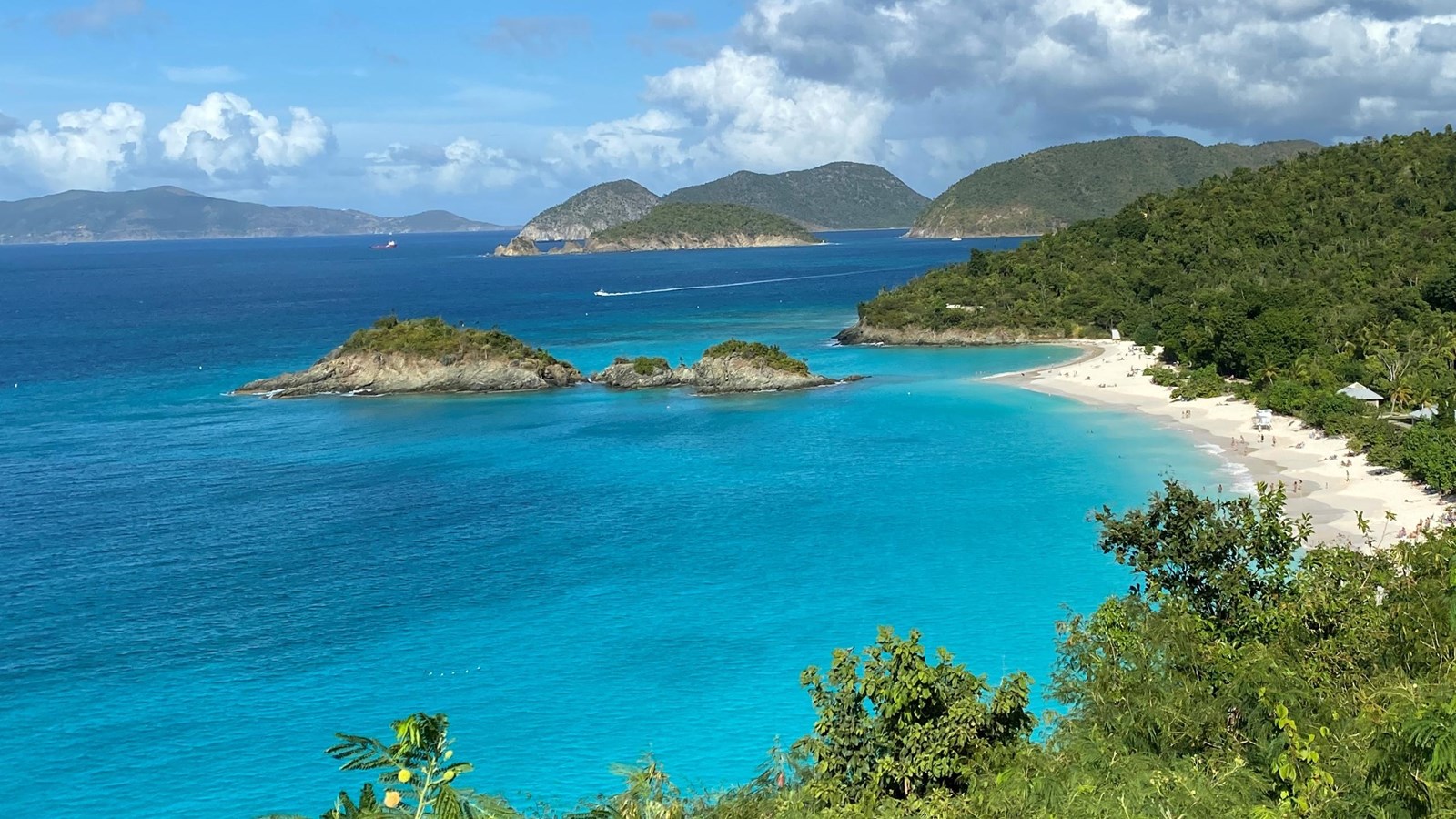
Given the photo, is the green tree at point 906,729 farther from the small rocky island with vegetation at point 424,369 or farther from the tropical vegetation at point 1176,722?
the small rocky island with vegetation at point 424,369

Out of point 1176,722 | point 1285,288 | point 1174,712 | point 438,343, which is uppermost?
point 1285,288

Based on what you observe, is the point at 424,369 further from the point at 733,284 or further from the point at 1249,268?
the point at 733,284

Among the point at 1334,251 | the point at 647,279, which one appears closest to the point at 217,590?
the point at 1334,251

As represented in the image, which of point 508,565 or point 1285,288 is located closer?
point 508,565

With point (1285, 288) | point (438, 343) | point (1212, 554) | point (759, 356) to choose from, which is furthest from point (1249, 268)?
point (1212, 554)

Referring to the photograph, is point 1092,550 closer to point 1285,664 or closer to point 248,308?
point 1285,664

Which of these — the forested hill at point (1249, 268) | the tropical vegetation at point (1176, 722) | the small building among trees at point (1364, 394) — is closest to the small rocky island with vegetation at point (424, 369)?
the forested hill at point (1249, 268)

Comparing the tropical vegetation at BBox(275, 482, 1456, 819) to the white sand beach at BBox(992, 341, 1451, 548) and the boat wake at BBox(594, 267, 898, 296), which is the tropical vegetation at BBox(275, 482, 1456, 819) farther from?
the boat wake at BBox(594, 267, 898, 296)
